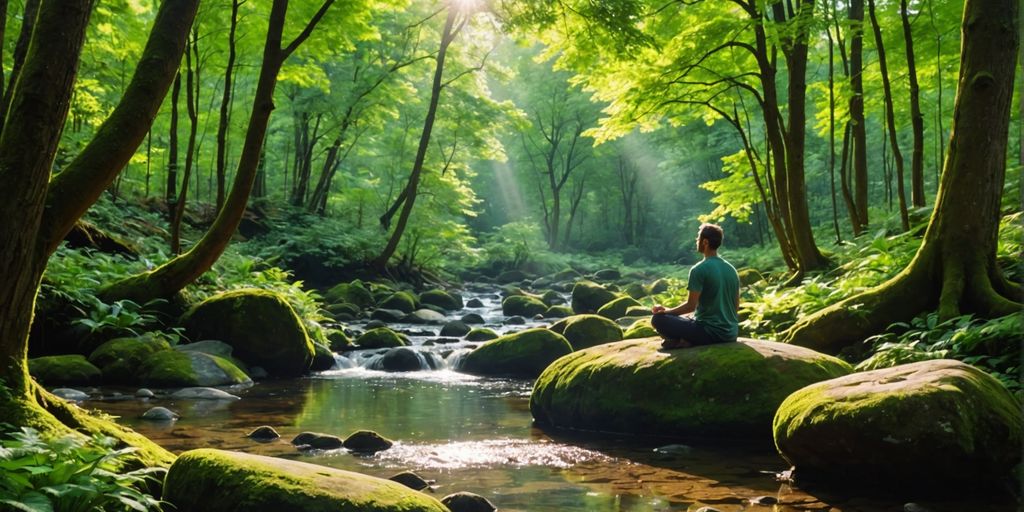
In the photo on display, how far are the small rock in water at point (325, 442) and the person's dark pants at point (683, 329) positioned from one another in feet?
11.7

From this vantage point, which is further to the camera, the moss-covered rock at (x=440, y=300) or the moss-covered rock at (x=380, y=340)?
the moss-covered rock at (x=440, y=300)

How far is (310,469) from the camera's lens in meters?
4.41

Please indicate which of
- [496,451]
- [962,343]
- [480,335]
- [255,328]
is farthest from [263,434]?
[480,335]

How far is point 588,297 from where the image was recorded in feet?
73.1

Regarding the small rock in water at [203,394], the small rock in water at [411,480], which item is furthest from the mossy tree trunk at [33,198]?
the small rock in water at [203,394]

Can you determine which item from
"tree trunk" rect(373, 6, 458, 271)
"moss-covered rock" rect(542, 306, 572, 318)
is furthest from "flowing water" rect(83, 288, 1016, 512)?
"tree trunk" rect(373, 6, 458, 271)

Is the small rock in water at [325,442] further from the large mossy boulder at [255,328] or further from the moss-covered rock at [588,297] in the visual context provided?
the moss-covered rock at [588,297]

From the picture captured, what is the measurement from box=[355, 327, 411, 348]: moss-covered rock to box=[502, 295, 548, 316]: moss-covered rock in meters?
7.09

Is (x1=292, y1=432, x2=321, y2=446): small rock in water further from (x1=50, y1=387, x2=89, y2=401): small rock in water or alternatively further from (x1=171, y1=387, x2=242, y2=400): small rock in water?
(x1=50, y1=387, x2=89, y2=401): small rock in water

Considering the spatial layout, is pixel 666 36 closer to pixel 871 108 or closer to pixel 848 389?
pixel 871 108

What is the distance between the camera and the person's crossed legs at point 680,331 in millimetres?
8148

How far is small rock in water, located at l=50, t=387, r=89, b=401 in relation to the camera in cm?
892

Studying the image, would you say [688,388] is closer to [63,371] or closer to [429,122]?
[63,371]

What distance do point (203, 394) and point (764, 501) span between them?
7.28m
